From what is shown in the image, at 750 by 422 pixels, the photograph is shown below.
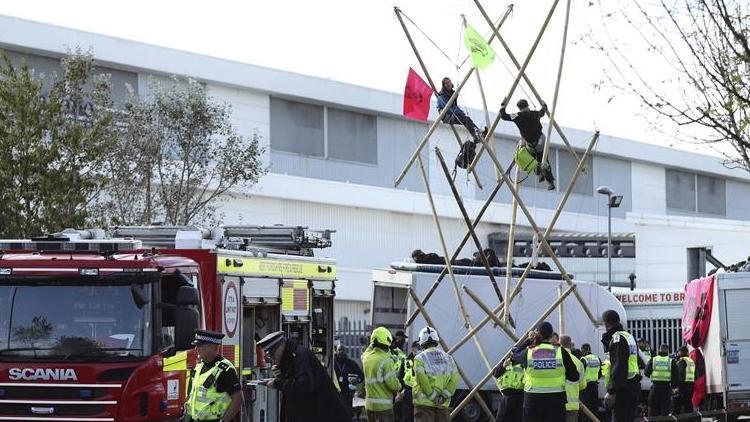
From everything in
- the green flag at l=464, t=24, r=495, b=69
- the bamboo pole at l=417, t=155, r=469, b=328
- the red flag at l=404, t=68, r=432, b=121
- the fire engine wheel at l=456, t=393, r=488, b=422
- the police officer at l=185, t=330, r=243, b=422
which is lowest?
the fire engine wheel at l=456, t=393, r=488, b=422

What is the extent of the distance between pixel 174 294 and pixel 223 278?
2095 millimetres

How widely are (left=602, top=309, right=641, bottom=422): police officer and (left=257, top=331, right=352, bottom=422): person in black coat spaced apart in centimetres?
604

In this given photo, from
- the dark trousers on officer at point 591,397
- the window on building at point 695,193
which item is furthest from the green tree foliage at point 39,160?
the window on building at point 695,193

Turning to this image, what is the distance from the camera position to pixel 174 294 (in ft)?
45.6

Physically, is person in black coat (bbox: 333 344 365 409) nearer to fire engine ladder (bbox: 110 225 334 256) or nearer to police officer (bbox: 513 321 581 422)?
fire engine ladder (bbox: 110 225 334 256)

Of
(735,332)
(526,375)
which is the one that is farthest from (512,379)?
(735,332)

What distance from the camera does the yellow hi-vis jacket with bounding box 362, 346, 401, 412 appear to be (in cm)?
1611

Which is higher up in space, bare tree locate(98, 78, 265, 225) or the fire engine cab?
bare tree locate(98, 78, 265, 225)

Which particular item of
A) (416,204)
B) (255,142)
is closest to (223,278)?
(255,142)

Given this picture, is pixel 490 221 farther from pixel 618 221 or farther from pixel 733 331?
pixel 733 331

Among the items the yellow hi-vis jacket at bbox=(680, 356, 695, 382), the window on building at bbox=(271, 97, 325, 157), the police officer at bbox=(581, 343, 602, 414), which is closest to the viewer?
the police officer at bbox=(581, 343, 602, 414)

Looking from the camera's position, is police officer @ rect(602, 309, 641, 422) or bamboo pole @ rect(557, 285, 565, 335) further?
bamboo pole @ rect(557, 285, 565, 335)

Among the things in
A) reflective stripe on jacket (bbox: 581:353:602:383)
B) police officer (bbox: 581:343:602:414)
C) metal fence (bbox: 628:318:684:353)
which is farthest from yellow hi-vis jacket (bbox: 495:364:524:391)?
metal fence (bbox: 628:318:684:353)

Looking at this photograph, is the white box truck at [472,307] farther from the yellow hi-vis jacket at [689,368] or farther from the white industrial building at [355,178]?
the white industrial building at [355,178]
